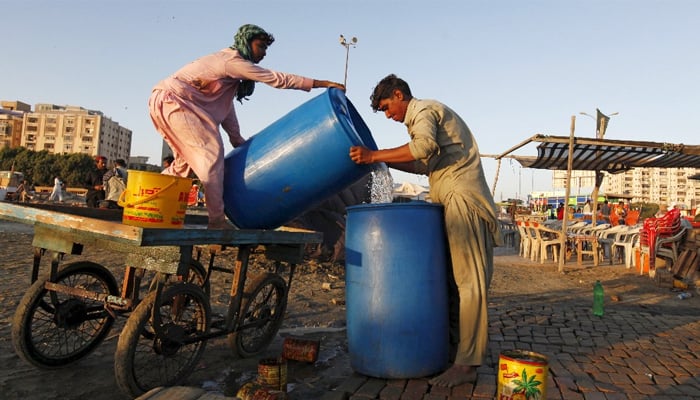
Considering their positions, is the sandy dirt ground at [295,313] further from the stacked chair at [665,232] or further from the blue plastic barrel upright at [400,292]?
the stacked chair at [665,232]

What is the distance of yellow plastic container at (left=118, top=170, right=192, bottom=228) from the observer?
2.42 m

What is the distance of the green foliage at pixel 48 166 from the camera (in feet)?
193

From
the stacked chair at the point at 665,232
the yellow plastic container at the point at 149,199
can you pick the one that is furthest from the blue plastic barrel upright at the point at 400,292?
the stacked chair at the point at 665,232

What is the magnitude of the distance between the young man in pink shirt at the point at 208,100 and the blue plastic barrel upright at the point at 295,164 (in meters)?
0.14

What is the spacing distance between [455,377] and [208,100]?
7.73 ft

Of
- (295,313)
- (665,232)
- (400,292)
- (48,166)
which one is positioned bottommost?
(295,313)

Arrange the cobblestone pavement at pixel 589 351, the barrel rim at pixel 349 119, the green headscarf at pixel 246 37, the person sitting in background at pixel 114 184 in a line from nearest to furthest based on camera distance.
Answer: the cobblestone pavement at pixel 589 351 < the barrel rim at pixel 349 119 < the green headscarf at pixel 246 37 < the person sitting in background at pixel 114 184

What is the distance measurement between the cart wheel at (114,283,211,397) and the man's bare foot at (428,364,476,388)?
1.39 m

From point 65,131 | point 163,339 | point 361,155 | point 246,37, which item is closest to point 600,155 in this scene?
point 361,155

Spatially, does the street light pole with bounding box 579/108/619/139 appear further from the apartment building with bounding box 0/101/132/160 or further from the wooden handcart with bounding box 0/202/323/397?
the apartment building with bounding box 0/101/132/160

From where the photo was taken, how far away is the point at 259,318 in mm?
3498

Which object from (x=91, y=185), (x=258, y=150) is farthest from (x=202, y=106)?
(x=91, y=185)

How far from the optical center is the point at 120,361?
232cm

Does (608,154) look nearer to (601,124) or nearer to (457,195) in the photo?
(601,124)
